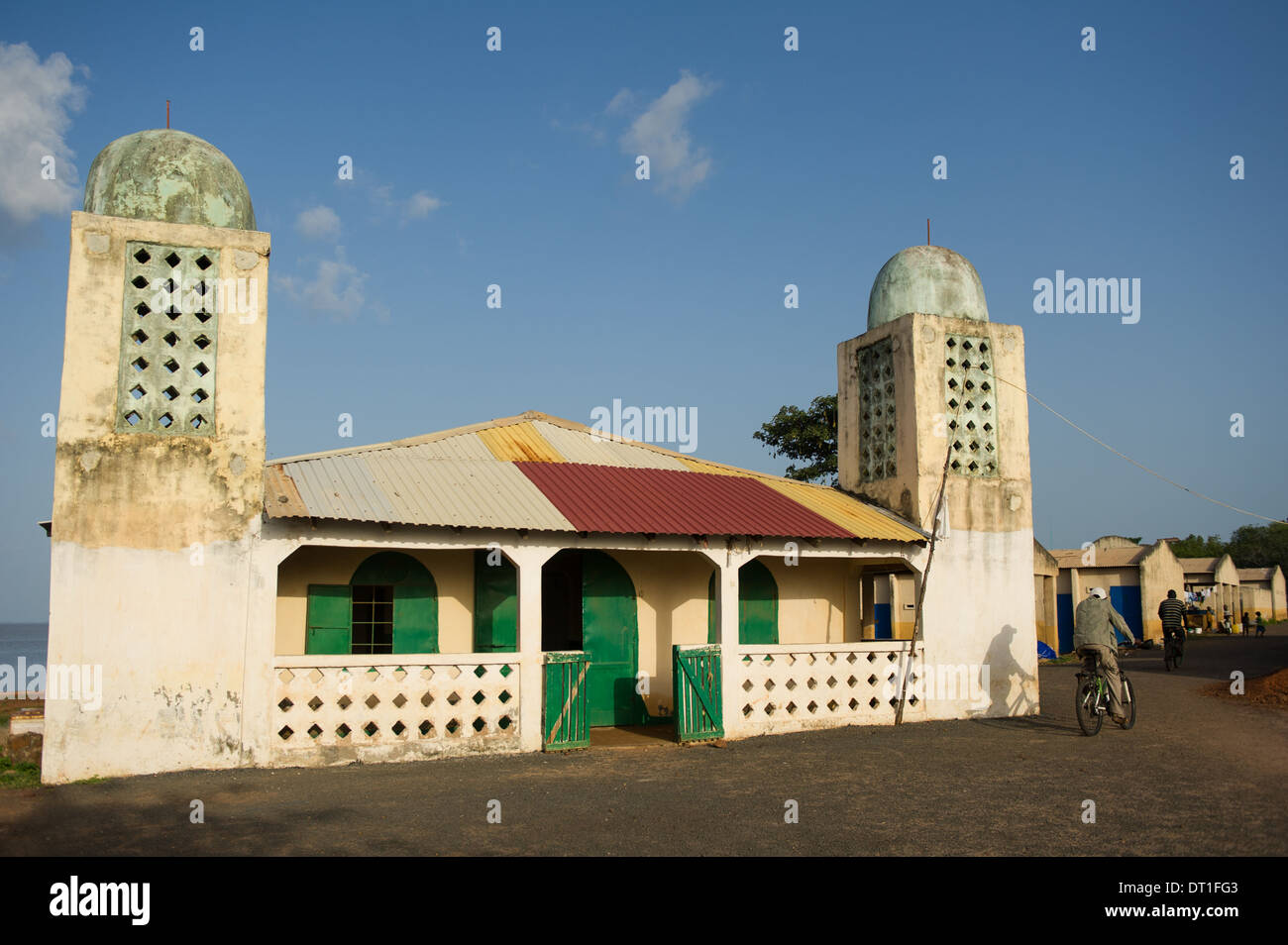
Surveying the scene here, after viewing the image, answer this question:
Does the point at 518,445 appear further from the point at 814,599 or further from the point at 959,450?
the point at 959,450

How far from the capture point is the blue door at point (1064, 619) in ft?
117

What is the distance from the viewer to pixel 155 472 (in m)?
10.4

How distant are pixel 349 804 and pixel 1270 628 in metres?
50.4

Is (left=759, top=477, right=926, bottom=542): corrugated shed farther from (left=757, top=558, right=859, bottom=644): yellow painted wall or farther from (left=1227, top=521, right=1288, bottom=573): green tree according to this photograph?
(left=1227, top=521, right=1288, bottom=573): green tree

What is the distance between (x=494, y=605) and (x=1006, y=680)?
26.0 feet

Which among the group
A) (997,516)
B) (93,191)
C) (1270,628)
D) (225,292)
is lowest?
(1270,628)

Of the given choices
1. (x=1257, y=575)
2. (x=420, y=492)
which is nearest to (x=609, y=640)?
(x=420, y=492)

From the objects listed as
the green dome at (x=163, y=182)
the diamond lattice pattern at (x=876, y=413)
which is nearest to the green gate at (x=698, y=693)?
the diamond lattice pattern at (x=876, y=413)

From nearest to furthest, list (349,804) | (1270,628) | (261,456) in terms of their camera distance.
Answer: (349,804)
(261,456)
(1270,628)

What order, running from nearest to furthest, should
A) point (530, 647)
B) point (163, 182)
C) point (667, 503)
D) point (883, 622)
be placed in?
point (163, 182)
point (530, 647)
point (667, 503)
point (883, 622)
